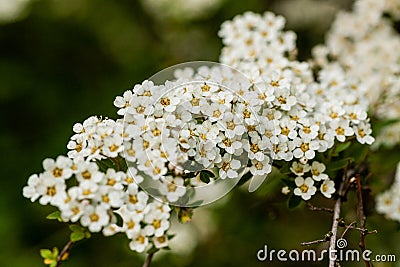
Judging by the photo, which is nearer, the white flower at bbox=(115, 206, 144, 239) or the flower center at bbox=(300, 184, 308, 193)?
the white flower at bbox=(115, 206, 144, 239)

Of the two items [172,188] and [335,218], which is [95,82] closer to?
[172,188]

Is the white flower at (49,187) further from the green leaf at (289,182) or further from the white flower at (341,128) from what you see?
the white flower at (341,128)

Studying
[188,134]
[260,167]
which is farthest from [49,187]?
[260,167]

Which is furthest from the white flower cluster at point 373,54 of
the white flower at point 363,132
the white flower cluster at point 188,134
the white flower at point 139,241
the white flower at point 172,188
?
the white flower at point 139,241

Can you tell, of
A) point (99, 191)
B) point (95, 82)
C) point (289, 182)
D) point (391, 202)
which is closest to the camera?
point (99, 191)

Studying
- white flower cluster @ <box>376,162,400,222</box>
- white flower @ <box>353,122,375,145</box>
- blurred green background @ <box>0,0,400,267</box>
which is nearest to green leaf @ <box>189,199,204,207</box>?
white flower @ <box>353,122,375,145</box>

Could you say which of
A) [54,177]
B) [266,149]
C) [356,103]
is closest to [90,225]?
[54,177]

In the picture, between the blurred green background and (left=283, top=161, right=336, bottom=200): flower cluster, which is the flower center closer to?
(left=283, top=161, right=336, bottom=200): flower cluster
